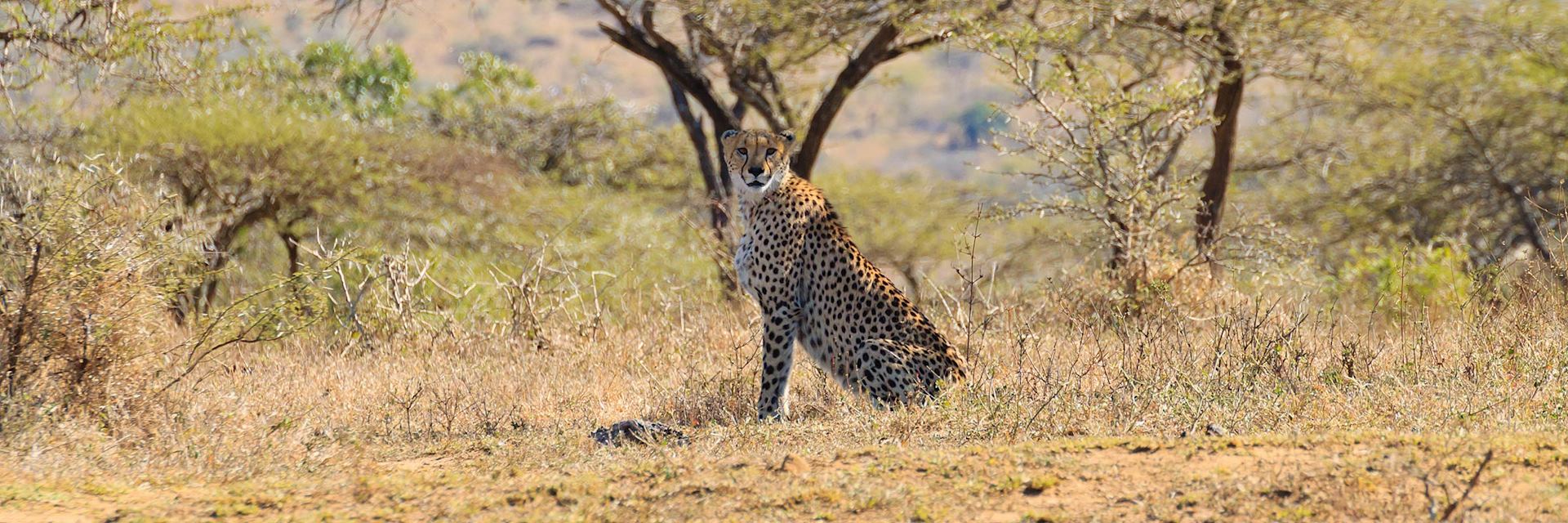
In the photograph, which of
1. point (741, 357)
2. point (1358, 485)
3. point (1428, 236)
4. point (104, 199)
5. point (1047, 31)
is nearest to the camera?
point (1358, 485)

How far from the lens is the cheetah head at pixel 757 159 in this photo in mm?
6930

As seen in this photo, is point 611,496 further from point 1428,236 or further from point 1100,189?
point 1428,236

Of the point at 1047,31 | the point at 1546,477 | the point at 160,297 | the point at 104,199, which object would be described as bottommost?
the point at 1546,477

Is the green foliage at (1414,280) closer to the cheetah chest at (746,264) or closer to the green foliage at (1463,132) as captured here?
the cheetah chest at (746,264)

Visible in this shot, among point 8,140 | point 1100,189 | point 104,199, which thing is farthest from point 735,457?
point 8,140

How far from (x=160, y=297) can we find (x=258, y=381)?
111 centimetres

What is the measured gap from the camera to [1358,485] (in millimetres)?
4074

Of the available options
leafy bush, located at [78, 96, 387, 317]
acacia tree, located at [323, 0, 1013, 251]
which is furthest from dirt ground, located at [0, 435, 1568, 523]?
leafy bush, located at [78, 96, 387, 317]

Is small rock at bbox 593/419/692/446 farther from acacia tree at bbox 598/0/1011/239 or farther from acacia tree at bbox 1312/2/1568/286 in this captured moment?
acacia tree at bbox 1312/2/1568/286

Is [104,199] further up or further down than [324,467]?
further up

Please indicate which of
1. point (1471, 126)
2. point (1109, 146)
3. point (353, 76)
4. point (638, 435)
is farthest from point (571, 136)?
point (638, 435)

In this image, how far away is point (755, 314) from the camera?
886 cm

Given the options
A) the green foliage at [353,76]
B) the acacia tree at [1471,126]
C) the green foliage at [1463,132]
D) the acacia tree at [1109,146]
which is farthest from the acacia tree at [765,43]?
the green foliage at [353,76]

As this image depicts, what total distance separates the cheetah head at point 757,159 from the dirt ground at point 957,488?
90.5 inches
